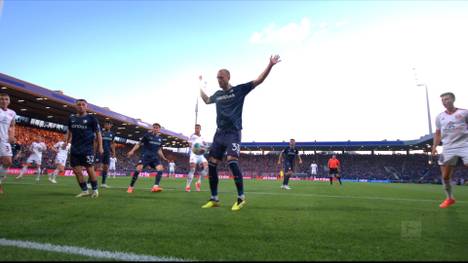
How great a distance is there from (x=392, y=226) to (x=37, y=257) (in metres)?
3.72

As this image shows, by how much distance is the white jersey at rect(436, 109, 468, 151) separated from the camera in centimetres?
584

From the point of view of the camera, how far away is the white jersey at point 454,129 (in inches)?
230

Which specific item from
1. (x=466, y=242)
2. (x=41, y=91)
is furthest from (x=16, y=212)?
(x=41, y=91)

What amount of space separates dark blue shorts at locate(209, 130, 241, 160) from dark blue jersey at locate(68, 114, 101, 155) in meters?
3.32

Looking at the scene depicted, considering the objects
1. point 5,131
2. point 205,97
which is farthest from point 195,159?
point 5,131

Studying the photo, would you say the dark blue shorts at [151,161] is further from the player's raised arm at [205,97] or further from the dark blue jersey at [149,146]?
the player's raised arm at [205,97]

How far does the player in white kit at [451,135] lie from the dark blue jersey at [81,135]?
7.74 m

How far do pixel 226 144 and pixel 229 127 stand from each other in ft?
1.00

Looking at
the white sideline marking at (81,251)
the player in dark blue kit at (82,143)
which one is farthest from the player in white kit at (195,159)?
the white sideline marking at (81,251)

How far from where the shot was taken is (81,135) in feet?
21.9

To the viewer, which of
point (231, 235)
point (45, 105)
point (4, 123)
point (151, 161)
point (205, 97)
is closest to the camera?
point (231, 235)

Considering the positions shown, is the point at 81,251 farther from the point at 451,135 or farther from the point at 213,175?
the point at 451,135

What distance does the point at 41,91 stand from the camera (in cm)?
2430

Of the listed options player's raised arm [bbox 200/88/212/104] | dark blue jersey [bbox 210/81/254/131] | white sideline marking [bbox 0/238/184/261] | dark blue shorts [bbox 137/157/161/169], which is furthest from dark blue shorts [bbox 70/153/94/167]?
white sideline marking [bbox 0/238/184/261]
